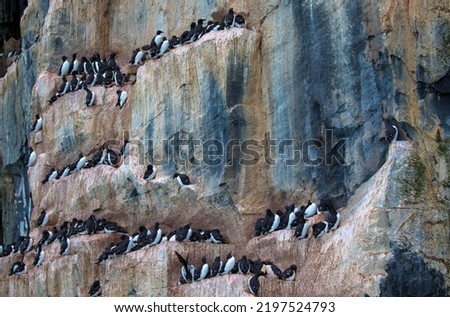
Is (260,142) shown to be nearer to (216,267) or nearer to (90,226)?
(216,267)

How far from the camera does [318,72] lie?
28.6 m

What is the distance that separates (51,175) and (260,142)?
20.0 ft

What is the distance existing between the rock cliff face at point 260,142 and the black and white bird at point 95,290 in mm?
223

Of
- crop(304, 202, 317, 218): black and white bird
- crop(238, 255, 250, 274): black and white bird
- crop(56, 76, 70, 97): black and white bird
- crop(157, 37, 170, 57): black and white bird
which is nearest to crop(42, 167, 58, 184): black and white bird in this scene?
crop(56, 76, 70, 97): black and white bird

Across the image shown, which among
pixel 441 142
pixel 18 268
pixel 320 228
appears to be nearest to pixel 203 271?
pixel 320 228

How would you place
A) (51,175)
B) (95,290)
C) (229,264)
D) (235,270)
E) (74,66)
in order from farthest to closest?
(74,66) < (51,175) < (95,290) < (229,264) < (235,270)

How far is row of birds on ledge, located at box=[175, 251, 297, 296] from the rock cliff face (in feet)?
0.62

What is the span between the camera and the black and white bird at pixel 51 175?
33875 mm

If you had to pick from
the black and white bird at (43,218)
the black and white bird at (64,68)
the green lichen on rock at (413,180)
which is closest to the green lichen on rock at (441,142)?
the green lichen on rock at (413,180)

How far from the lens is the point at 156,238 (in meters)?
30.0

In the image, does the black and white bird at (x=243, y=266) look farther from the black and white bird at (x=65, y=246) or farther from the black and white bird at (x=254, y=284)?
the black and white bird at (x=65, y=246)

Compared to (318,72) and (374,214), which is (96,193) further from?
(374,214)

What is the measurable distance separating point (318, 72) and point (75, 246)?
21.4ft

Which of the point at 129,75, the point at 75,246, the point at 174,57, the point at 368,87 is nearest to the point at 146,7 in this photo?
the point at 129,75
